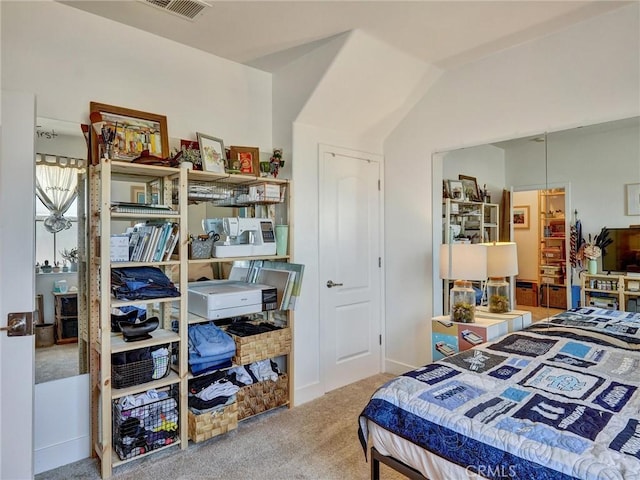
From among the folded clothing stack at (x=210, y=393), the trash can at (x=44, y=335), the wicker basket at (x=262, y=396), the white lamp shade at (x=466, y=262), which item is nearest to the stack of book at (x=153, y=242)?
the trash can at (x=44, y=335)

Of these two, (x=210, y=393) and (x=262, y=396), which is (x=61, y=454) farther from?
(x=262, y=396)

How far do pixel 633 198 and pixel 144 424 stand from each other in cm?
333

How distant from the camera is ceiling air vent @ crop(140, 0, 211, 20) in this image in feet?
7.49

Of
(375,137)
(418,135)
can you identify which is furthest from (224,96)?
(418,135)

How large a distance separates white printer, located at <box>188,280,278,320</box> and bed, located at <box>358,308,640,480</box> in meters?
1.23

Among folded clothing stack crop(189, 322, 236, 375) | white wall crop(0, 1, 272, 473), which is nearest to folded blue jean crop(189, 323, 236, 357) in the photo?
folded clothing stack crop(189, 322, 236, 375)

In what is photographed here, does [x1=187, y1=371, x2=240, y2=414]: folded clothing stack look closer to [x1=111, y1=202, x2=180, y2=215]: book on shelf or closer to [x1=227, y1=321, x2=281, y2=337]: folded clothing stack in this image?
[x1=227, y1=321, x2=281, y2=337]: folded clothing stack

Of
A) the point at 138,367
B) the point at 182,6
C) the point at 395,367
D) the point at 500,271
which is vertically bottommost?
the point at 395,367

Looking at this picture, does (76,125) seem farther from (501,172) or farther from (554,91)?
(554,91)

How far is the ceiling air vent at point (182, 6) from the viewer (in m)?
2.28

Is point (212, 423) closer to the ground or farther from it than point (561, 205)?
closer to the ground

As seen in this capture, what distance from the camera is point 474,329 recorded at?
9.14 feet

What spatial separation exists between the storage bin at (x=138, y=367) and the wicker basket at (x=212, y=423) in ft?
1.16

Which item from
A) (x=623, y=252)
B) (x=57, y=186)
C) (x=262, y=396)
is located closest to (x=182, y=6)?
(x=57, y=186)
